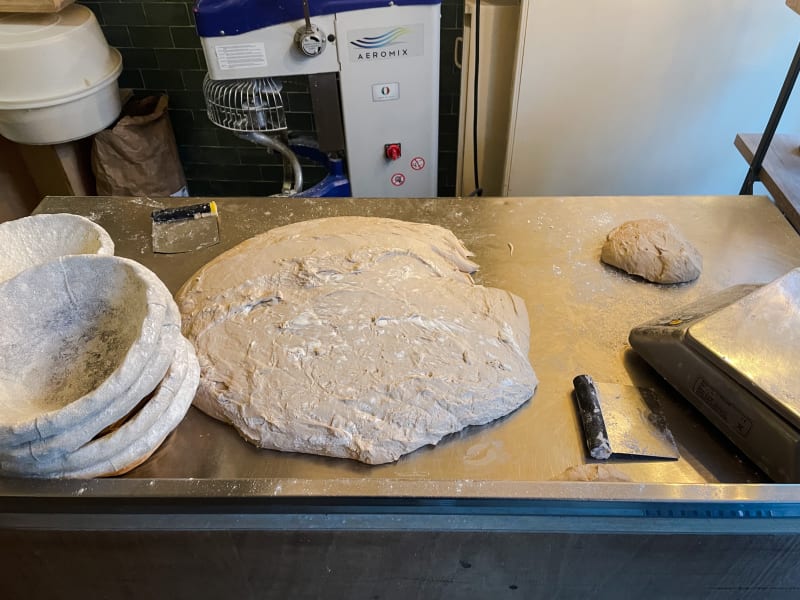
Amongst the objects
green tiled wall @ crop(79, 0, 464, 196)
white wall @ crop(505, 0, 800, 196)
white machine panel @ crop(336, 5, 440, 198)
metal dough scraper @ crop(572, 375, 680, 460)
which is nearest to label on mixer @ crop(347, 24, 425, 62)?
white machine panel @ crop(336, 5, 440, 198)

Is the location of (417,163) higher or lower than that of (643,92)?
lower

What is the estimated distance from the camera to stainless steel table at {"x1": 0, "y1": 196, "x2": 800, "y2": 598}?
3.13 feet

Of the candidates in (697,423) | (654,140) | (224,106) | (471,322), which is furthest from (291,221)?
(654,140)

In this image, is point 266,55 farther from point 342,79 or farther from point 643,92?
point 643,92

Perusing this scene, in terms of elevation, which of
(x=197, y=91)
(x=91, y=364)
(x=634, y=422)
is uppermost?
(x=91, y=364)

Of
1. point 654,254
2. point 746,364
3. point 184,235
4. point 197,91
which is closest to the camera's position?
point 746,364

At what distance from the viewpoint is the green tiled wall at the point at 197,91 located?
254cm

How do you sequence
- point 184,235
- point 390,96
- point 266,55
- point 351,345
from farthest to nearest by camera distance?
point 390,96 < point 266,55 < point 184,235 < point 351,345

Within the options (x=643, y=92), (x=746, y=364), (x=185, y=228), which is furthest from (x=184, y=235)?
(x=643, y=92)

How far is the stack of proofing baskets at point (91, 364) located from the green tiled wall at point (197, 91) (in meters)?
1.74

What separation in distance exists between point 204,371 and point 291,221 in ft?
1.98

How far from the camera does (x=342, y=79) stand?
5.89 ft

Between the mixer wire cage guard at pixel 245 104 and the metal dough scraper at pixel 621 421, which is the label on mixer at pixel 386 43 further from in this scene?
the metal dough scraper at pixel 621 421

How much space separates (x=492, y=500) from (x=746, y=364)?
526mm
